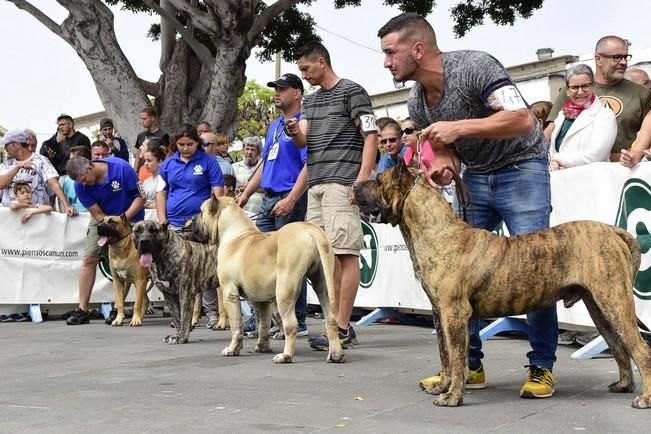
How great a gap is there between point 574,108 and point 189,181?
4.24 m

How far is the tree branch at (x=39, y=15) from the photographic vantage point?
637 inches

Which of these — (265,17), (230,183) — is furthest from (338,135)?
(265,17)

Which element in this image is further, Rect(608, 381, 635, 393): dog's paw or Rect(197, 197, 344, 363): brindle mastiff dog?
Rect(197, 197, 344, 363): brindle mastiff dog

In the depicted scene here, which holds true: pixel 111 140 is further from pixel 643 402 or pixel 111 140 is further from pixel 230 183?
pixel 643 402

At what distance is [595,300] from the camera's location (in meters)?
4.93

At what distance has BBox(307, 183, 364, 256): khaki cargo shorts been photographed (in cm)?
774

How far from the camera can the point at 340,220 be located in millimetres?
7734

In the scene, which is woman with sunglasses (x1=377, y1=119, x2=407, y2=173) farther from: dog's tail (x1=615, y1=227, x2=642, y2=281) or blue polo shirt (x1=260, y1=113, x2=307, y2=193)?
dog's tail (x1=615, y1=227, x2=642, y2=281)

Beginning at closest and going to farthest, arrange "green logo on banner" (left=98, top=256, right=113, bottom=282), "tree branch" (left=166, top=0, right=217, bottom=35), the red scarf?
the red scarf < "green logo on banner" (left=98, top=256, right=113, bottom=282) < "tree branch" (left=166, top=0, right=217, bottom=35)

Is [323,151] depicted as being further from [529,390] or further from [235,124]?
[235,124]

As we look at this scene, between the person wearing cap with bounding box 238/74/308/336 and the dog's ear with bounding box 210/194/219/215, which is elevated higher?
the person wearing cap with bounding box 238/74/308/336

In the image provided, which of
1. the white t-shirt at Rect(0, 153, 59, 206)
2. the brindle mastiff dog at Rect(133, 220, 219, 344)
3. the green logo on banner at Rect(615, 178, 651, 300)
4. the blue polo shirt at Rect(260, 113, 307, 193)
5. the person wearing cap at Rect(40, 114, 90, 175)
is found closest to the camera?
the green logo on banner at Rect(615, 178, 651, 300)

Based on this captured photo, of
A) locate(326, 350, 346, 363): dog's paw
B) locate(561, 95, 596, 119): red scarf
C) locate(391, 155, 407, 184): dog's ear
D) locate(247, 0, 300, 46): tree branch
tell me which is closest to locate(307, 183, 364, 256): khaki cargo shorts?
locate(326, 350, 346, 363): dog's paw

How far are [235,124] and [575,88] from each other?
33.9 feet
